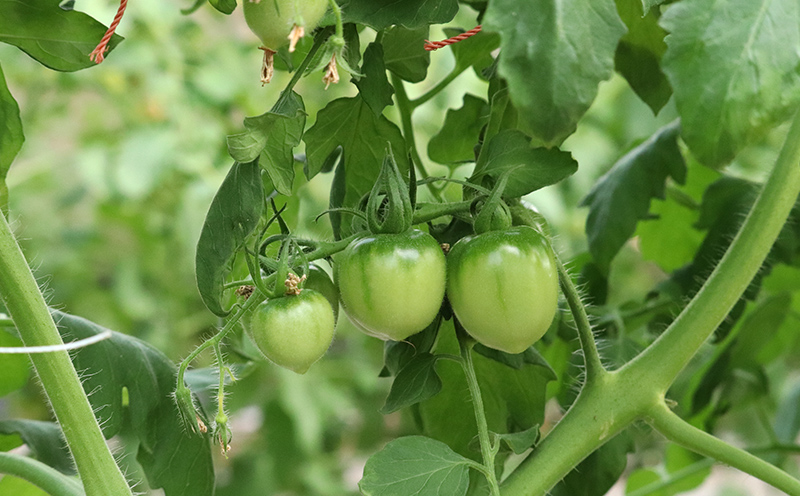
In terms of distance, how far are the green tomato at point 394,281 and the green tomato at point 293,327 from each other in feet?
0.06

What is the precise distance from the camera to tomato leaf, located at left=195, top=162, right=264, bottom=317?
1.17 feet

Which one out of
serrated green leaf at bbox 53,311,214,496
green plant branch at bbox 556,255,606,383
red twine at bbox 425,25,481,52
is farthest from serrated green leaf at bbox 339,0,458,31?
serrated green leaf at bbox 53,311,214,496

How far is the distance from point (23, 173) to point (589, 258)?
Answer: 129 centimetres

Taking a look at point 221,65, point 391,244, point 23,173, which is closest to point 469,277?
point 391,244

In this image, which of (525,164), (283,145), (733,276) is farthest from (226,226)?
(733,276)

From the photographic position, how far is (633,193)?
0.66 m

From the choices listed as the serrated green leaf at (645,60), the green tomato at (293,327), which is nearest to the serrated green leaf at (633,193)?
the serrated green leaf at (645,60)

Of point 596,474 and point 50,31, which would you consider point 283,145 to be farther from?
point 596,474

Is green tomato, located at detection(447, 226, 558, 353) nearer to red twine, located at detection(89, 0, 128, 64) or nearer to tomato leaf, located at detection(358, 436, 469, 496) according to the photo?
tomato leaf, located at detection(358, 436, 469, 496)

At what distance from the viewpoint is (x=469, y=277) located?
0.38 meters

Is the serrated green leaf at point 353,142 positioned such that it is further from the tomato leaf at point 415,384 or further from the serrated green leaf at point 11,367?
the serrated green leaf at point 11,367

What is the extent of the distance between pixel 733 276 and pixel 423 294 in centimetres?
19

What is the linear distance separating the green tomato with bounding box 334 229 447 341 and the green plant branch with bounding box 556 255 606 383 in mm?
80

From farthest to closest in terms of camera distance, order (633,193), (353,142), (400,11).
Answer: (633,193), (353,142), (400,11)
